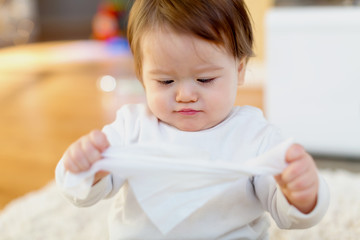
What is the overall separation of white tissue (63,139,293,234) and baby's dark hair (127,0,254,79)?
18 cm

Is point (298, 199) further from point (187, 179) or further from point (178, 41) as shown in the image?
point (178, 41)

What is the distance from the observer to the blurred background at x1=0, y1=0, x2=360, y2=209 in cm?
158

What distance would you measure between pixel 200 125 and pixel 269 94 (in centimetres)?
95

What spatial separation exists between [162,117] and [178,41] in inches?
5.8

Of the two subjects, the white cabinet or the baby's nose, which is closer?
the baby's nose

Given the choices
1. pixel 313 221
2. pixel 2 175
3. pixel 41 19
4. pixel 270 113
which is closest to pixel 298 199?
pixel 313 221

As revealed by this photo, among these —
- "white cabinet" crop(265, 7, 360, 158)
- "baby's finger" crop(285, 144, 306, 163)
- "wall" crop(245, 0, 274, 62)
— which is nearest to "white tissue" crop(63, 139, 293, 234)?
"baby's finger" crop(285, 144, 306, 163)

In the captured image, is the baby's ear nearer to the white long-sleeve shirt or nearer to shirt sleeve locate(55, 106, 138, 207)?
the white long-sleeve shirt

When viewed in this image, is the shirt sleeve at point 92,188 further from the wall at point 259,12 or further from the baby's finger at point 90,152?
the wall at point 259,12

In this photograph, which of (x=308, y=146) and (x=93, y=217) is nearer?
(x=93, y=217)

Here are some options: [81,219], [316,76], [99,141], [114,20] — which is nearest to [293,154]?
[99,141]

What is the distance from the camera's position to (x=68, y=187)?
71 centimetres

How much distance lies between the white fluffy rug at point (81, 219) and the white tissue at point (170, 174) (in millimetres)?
479

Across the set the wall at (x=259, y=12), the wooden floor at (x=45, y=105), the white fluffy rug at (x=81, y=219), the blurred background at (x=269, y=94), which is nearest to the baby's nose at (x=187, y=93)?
the blurred background at (x=269, y=94)
